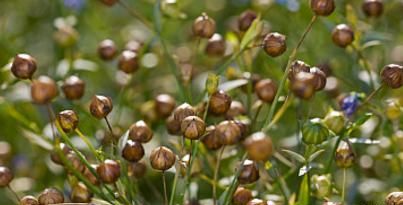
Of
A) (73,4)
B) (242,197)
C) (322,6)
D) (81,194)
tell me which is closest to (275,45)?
(322,6)

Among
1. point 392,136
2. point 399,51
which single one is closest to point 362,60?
point 392,136

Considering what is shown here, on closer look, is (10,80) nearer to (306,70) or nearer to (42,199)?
(42,199)

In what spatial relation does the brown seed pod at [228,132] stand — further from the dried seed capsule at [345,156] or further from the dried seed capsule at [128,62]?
the dried seed capsule at [128,62]

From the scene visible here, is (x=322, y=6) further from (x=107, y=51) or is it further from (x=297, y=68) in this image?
(x=107, y=51)

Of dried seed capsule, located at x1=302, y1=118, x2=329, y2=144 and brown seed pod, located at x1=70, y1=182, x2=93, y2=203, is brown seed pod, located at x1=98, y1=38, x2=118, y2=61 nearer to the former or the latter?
brown seed pod, located at x1=70, y1=182, x2=93, y2=203

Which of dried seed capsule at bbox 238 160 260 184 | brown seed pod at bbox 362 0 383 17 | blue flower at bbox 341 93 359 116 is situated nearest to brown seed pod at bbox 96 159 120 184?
dried seed capsule at bbox 238 160 260 184

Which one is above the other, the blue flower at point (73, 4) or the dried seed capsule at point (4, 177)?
the blue flower at point (73, 4)

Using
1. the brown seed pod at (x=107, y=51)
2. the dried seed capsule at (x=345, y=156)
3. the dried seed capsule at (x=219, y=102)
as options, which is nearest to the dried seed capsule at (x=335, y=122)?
the dried seed capsule at (x=345, y=156)
